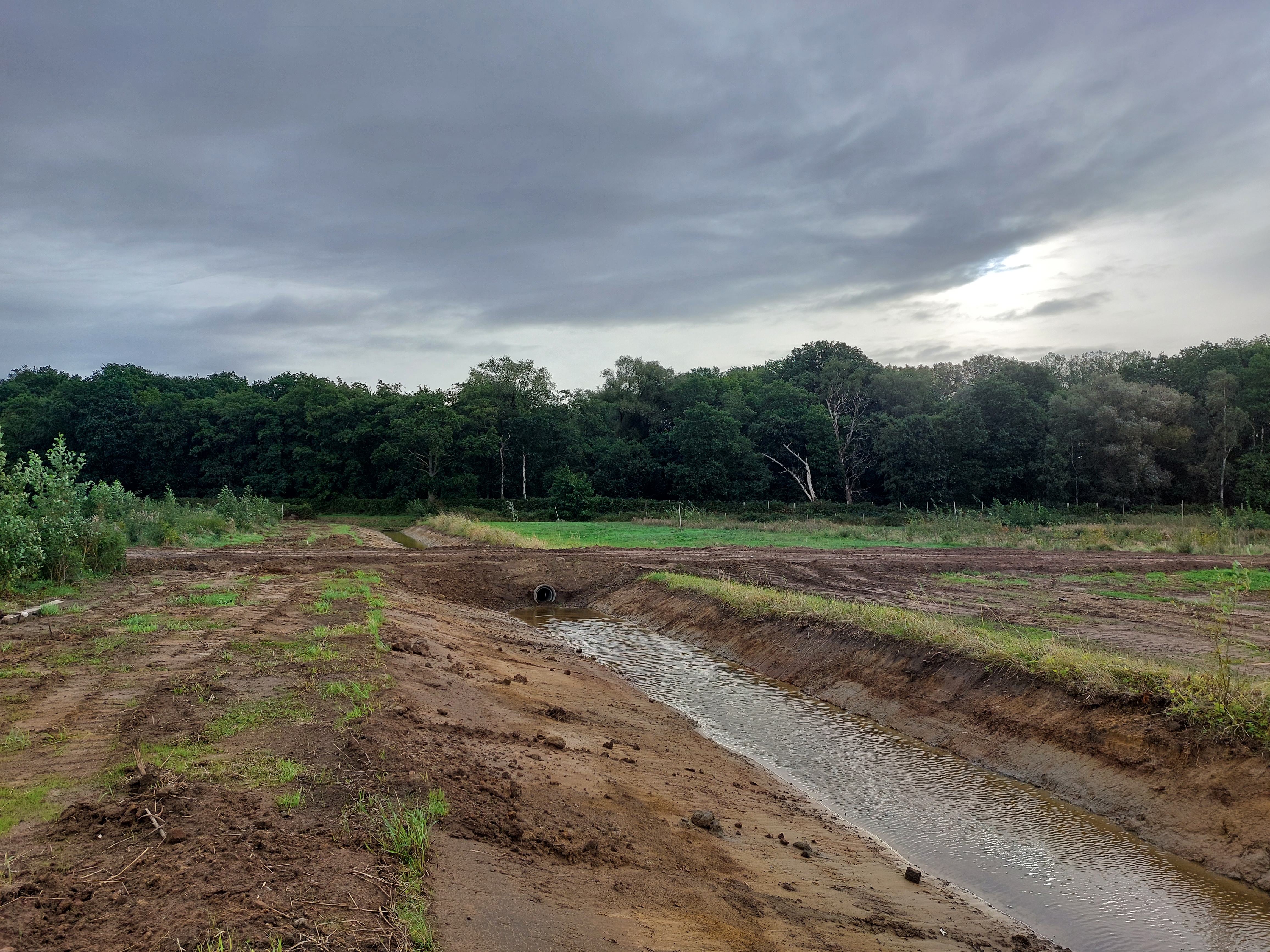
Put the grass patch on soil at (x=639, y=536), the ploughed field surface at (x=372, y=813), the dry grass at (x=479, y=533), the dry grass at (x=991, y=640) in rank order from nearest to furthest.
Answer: the ploughed field surface at (x=372, y=813), the dry grass at (x=991, y=640), the dry grass at (x=479, y=533), the grass patch on soil at (x=639, y=536)

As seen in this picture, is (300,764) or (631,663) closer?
(300,764)

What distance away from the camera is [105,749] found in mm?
6941

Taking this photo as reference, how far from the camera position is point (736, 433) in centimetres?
7144

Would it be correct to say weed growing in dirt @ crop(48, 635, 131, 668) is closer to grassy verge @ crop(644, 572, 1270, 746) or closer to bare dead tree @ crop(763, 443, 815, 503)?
grassy verge @ crop(644, 572, 1270, 746)

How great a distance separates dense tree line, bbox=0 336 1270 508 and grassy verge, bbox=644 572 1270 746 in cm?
4673

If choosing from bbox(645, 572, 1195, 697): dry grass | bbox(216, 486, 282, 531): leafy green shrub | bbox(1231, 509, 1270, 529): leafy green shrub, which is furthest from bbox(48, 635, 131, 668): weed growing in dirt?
bbox(1231, 509, 1270, 529): leafy green shrub

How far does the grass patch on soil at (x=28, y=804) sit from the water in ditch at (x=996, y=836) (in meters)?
7.54

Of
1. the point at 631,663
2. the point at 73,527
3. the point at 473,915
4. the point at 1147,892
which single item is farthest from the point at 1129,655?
the point at 73,527

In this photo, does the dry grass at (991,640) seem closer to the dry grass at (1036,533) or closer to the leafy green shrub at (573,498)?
the dry grass at (1036,533)

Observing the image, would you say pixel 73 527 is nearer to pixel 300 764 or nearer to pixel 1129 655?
pixel 300 764

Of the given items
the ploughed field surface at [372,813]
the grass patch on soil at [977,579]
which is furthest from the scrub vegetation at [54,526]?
the grass patch on soil at [977,579]

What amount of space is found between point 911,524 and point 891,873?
41.2 m

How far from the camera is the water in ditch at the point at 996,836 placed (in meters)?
6.79

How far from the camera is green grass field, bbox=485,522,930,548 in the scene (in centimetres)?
3872
